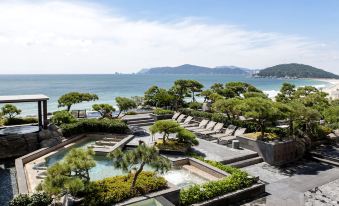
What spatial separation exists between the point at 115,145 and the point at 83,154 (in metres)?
7.67

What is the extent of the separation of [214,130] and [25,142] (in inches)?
482

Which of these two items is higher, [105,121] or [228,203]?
[105,121]

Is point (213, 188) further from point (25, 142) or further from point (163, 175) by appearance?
point (25, 142)

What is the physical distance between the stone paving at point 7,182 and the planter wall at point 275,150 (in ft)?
40.1

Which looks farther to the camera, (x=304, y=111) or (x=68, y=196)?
(x=304, y=111)

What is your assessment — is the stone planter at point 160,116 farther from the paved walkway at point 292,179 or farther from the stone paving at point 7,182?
the stone paving at point 7,182

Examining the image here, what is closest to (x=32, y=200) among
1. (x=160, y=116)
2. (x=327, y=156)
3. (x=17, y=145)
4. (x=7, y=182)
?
(x=7, y=182)

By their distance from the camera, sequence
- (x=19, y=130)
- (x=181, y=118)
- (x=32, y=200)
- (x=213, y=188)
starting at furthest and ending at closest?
1. (x=181, y=118)
2. (x=19, y=130)
3. (x=213, y=188)
4. (x=32, y=200)

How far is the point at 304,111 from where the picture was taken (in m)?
17.2

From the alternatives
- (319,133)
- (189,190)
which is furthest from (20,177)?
(319,133)

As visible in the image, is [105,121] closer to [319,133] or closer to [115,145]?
[115,145]

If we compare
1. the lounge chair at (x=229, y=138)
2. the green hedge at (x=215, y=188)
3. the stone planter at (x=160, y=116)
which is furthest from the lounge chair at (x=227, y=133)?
the stone planter at (x=160, y=116)

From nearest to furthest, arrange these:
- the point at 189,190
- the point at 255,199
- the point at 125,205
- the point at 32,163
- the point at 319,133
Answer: the point at 125,205
the point at 189,190
the point at 255,199
the point at 32,163
the point at 319,133

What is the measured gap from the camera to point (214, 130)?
21031mm
